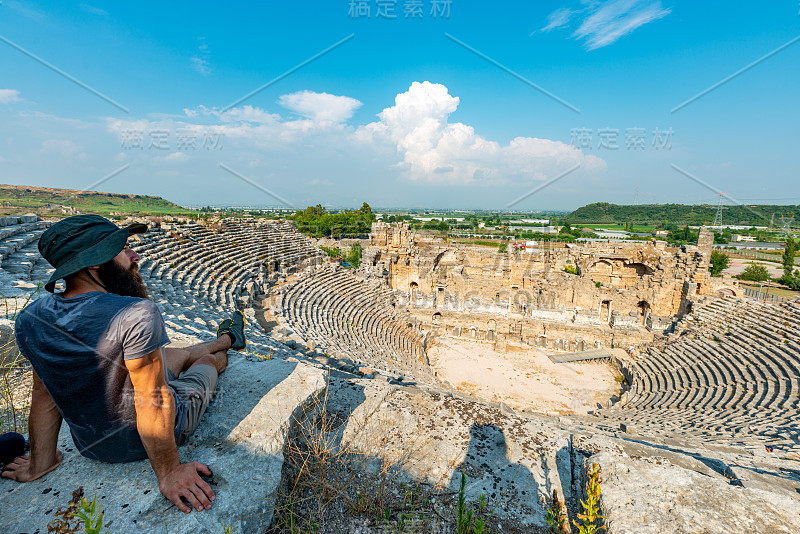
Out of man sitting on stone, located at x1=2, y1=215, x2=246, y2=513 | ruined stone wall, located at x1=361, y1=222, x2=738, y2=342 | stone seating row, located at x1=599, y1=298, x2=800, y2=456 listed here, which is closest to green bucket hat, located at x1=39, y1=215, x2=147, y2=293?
man sitting on stone, located at x1=2, y1=215, x2=246, y2=513

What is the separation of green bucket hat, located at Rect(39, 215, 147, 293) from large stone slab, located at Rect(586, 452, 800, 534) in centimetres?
337

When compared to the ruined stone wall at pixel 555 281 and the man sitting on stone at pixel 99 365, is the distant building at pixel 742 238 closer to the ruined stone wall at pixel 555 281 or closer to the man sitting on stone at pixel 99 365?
the ruined stone wall at pixel 555 281

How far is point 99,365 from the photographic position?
1.79m

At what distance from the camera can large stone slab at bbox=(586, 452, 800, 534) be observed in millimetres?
1906

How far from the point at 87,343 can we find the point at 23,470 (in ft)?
3.28

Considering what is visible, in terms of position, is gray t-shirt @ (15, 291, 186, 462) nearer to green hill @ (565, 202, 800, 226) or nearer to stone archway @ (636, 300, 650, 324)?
stone archway @ (636, 300, 650, 324)

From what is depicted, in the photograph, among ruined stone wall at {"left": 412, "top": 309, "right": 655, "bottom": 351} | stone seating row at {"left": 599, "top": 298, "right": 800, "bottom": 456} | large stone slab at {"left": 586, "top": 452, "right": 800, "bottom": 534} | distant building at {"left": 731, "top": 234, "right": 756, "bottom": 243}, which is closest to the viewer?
large stone slab at {"left": 586, "top": 452, "right": 800, "bottom": 534}

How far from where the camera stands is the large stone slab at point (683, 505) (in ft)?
6.25

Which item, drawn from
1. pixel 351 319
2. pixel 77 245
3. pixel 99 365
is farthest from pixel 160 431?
pixel 351 319

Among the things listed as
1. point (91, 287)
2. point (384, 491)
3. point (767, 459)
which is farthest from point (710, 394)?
point (91, 287)

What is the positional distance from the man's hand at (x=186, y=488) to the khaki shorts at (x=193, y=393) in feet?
1.11

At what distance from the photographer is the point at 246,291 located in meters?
12.7

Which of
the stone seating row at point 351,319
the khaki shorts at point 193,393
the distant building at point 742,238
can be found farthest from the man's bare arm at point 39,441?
the distant building at point 742,238

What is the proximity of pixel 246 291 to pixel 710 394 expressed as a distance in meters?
15.5
